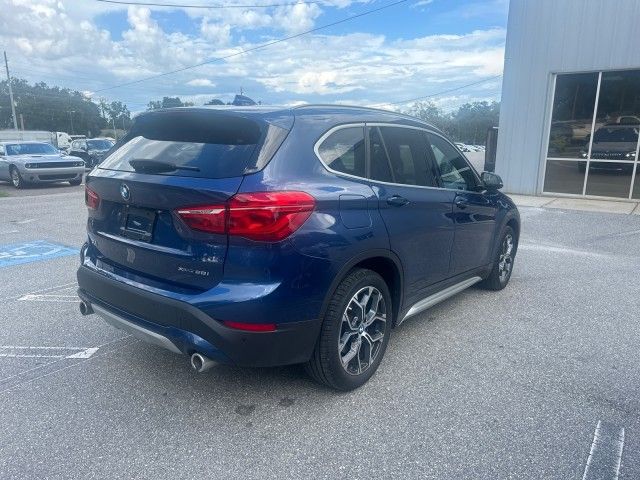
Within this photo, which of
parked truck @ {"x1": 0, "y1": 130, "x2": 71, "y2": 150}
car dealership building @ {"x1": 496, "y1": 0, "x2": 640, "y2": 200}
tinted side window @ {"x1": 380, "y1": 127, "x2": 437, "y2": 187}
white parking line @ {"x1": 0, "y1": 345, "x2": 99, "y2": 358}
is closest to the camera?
tinted side window @ {"x1": 380, "y1": 127, "x2": 437, "y2": 187}

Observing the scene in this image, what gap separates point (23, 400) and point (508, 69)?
14033 millimetres

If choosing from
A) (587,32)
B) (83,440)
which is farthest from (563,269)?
(587,32)

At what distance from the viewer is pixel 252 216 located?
256cm

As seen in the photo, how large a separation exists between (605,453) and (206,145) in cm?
279

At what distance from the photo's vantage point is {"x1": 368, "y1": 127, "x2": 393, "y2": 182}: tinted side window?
131 inches

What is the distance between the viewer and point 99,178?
324cm

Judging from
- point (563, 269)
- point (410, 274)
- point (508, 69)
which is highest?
point (508, 69)

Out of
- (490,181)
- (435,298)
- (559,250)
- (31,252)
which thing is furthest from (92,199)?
(559,250)

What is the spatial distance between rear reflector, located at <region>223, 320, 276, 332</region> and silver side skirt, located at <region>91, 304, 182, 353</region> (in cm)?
40

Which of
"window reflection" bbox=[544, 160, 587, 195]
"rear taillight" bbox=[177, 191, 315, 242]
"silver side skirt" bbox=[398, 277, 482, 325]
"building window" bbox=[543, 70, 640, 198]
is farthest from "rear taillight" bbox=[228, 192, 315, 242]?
"window reflection" bbox=[544, 160, 587, 195]

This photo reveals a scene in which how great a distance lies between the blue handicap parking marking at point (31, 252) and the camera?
6.57m

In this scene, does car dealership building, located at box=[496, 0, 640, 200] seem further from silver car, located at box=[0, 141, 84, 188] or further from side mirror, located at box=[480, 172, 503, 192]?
silver car, located at box=[0, 141, 84, 188]

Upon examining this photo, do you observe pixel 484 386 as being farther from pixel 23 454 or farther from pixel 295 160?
pixel 23 454

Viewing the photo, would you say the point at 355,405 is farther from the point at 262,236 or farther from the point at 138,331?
the point at 138,331
